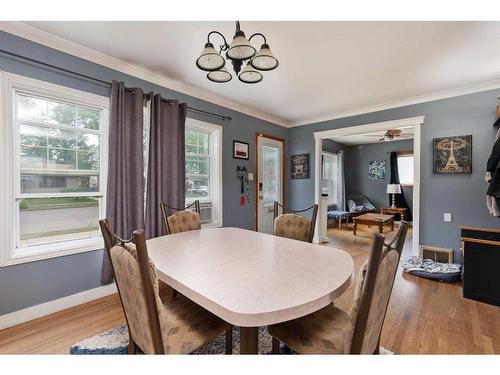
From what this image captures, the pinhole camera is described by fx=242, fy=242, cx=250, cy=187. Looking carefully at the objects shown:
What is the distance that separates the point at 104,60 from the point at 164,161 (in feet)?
3.75

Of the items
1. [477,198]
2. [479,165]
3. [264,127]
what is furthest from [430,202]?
[264,127]

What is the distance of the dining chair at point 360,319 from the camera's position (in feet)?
2.89

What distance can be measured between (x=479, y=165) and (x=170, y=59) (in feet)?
12.7

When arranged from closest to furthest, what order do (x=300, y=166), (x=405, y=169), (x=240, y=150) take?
(x=240, y=150) → (x=300, y=166) → (x=405, y=169)

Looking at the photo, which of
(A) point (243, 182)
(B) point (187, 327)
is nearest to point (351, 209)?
(A) point (243, 182)

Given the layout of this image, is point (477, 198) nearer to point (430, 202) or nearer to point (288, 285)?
point (430, 202)

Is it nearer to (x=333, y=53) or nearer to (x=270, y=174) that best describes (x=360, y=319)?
(x=333, y=53)

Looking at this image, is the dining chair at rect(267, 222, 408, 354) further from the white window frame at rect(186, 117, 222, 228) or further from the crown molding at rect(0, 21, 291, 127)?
the crown molding at rect(0, 21, 291, 127)

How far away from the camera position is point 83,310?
2.21m

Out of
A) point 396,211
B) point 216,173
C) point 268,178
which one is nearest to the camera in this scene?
point 216,173

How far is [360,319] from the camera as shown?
0.90m

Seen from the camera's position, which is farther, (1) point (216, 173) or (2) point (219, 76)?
(1) point (216, 173)

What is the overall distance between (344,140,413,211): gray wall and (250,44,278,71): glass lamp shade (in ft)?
21.8

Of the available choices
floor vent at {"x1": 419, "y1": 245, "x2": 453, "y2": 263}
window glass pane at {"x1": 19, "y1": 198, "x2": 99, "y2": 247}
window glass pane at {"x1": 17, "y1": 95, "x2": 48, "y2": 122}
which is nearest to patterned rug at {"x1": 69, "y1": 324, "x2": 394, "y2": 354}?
window glass pane at {"x1": 19, "y1": 198, "x2": 99, "y2": 247}
